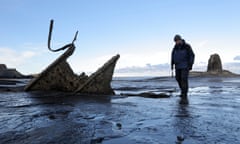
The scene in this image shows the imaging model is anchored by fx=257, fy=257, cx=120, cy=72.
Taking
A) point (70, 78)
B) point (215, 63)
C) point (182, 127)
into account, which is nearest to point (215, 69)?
point (215, 63)

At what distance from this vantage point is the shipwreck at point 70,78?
9.23 m

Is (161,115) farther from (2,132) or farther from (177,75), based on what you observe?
(177,75)

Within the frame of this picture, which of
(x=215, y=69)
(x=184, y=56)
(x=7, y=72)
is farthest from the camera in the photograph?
(x=7, y=72)

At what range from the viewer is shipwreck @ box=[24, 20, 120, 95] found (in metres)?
9.23

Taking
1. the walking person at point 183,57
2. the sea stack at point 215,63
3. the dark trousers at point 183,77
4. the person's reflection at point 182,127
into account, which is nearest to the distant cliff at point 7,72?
the sea stack at point 215,63

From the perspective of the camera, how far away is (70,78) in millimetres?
9445

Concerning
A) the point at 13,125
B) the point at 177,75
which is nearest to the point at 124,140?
the point at 13,125

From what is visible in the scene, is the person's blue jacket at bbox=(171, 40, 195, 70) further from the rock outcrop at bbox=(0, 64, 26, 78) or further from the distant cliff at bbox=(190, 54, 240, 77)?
the rock outcrop at bbox=(0, 64, 26, 78)

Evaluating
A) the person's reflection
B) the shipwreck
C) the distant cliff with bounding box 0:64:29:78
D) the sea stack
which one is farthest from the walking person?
the distant cliff with bounding box 0:64:29:78

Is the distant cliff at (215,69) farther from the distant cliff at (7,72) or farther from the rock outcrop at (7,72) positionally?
the rock outcrop at (7,72)

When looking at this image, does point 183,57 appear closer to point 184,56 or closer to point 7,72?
point 184,56

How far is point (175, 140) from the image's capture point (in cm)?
309

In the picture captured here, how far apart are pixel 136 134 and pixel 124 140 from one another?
33 cm

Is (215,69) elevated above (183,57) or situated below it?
above
